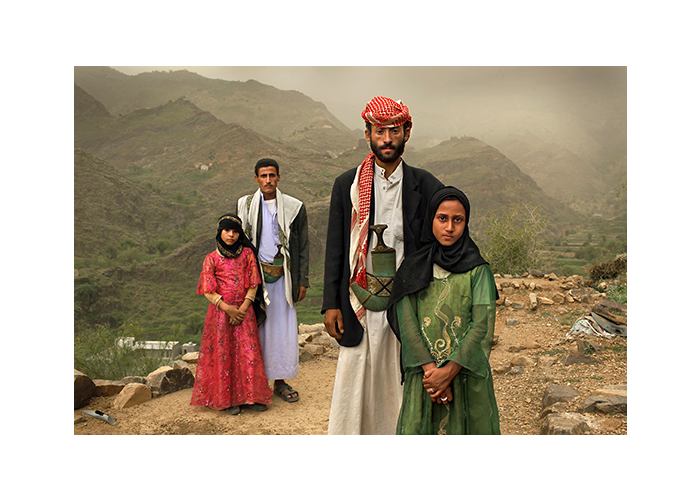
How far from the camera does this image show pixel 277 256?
201 inches

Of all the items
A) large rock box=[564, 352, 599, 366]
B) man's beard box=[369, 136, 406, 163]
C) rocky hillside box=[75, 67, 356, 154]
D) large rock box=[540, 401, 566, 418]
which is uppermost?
rocky hillside box=[75, 67, 356, 154]

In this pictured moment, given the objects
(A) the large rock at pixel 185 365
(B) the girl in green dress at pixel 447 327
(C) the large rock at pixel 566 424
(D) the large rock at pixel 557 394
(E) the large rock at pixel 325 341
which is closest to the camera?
(B) the girl in green dress at pixel 447 327

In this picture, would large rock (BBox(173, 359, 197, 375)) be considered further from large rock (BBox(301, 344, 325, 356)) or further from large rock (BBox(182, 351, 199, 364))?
large rock (BBox(301, 344, 325, 356))

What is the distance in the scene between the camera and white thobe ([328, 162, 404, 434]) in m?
4.14

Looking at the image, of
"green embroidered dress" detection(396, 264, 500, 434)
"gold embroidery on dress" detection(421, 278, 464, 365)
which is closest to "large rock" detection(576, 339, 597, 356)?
"green embroidered dress" detection(396, 264, 500, 434)

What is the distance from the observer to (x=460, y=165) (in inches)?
285

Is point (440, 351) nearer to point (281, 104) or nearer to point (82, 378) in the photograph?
point (82, 378)

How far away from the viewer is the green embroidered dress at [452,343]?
366 cm

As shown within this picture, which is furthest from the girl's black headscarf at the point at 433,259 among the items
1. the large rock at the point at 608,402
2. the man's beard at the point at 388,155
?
the large rock at the point at 608,402

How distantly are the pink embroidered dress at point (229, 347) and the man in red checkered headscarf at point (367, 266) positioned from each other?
3.30ft

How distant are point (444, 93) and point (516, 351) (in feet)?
8.52

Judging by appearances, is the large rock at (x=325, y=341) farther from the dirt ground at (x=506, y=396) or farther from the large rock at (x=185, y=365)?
the large rock at (x=185, y=365)

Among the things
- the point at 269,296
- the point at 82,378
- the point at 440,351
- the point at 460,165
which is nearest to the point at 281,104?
the point at 460,165

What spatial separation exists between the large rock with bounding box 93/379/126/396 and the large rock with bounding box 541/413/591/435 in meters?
3.47
